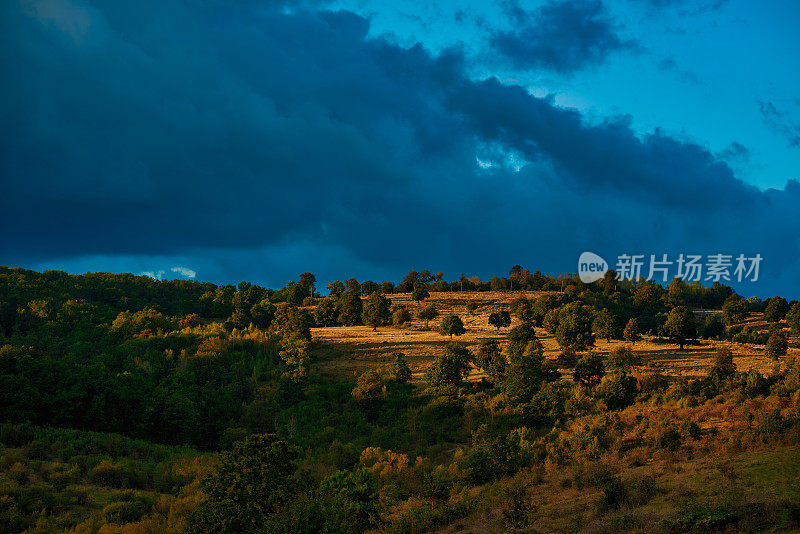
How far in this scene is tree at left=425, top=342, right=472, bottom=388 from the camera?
59.5m

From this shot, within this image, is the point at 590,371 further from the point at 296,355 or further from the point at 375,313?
the point at 375,313

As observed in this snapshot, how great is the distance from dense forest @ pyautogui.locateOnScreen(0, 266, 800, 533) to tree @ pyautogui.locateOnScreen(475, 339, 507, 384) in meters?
0.33

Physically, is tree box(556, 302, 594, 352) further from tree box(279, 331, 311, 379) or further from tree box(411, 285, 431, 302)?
tree box(411, 285, 431, 302)

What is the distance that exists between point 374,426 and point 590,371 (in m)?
29.0

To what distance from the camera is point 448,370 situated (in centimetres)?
6009

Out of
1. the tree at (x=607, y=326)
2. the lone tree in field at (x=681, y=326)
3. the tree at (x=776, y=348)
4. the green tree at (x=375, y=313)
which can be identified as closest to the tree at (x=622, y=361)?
the tree at (x=776, y=348)

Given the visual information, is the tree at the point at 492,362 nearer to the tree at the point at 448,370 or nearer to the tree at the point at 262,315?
the tree at the point at 448,370

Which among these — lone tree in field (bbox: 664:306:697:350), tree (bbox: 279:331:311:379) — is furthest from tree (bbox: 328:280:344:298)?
lone tree in field (bbox: 664:306:697:350)

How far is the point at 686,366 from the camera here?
6119 cm

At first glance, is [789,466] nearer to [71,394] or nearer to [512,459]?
[512,459]

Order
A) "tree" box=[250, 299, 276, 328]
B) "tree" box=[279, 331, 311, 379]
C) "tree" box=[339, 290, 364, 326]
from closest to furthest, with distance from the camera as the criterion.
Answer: "tree" box=[279, 331, 311, 379]
"tree" box=[339, 290, 364, 326]
"tree" box=[250, 299, 276, 328]

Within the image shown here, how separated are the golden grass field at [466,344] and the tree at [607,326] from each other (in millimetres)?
1790

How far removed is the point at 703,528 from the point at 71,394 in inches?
2305

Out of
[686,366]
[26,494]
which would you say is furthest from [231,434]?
[686,366]
